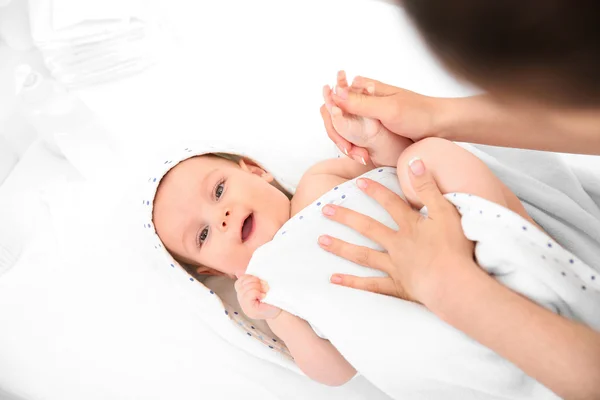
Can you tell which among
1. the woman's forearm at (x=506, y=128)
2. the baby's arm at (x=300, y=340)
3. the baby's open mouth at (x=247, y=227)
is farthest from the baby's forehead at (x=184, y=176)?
the woman's forearm at (x=506, y=128)

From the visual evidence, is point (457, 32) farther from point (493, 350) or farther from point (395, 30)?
point (395, 30)

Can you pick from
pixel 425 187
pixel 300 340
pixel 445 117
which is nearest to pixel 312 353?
pixel 300 340

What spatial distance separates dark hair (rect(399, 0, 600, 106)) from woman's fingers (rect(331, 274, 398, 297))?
54 cm

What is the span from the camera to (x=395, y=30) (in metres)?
1.45

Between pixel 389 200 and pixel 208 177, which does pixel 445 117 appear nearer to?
pixel 389 200

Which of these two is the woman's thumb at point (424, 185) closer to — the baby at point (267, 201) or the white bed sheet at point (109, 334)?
the baby at point (267, 201)

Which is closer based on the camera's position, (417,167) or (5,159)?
(417,167)

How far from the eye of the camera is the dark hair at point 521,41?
1.07 ft

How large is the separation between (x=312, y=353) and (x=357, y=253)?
20 centimetres

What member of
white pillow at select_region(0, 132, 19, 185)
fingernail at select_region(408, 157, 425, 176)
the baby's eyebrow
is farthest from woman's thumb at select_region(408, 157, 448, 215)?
white pillow at select_region(0, 132, 19, 185)

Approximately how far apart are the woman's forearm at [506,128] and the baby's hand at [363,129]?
0.25 feet

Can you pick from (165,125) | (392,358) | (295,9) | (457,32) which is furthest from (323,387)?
(295,9)

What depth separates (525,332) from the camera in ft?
2.36

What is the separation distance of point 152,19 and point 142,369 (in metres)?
0.90
